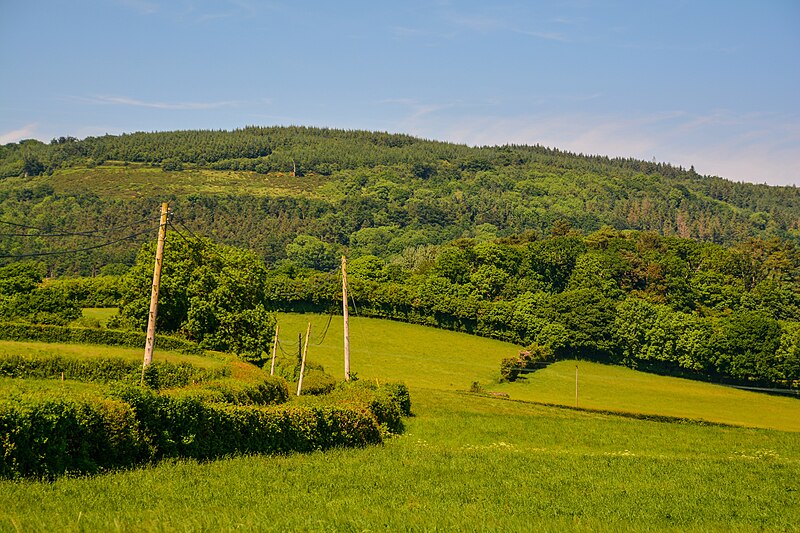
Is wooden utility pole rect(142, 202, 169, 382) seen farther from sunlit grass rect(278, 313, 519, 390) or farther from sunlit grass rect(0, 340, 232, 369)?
sunlit grass rect(278, 313, 519, 390)

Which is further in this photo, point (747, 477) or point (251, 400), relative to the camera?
point (251, 400)

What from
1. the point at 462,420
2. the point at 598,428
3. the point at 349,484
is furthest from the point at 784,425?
the point at 349,484

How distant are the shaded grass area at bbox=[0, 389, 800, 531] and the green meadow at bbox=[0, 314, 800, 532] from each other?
0.06 metres

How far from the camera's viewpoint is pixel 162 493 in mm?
17594

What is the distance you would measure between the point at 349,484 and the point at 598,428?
32.0 m

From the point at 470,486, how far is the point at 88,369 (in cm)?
2843

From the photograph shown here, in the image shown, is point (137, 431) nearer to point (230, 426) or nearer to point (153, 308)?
point (230, 426)

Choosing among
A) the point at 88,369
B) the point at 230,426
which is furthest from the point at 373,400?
the point at 88,369

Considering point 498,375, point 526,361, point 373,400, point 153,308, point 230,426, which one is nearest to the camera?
point 230,426

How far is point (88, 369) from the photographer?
4350cm

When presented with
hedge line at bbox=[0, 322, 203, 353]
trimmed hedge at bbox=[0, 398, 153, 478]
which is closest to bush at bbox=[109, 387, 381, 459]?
trimmed hedge at bbox=[0, 398, 153, 478]

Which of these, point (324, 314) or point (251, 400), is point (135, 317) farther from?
point (324, 314)

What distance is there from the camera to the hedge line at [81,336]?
164ft

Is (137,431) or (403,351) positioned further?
(403,351)
